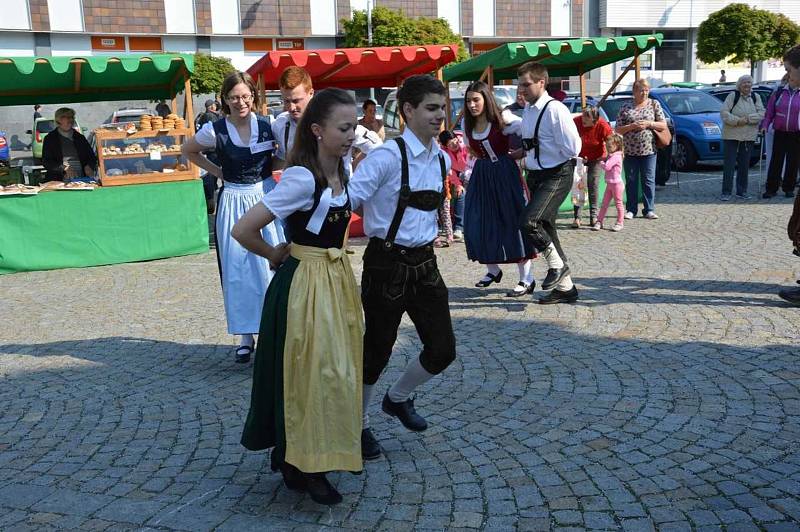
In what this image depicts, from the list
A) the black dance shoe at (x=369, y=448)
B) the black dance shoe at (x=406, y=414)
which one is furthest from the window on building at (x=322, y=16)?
the black dance shoe at (x=369, y=448)

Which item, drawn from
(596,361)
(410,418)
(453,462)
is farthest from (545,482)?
(596,361)

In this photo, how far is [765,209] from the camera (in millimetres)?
11852

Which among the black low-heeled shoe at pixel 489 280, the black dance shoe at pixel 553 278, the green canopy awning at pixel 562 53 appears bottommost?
the black low-heeled shoe at pixel 489 280

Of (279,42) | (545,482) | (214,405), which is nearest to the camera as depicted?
(545,482)

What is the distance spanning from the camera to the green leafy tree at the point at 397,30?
117 feet

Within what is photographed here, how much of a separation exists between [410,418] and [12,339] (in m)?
4.02

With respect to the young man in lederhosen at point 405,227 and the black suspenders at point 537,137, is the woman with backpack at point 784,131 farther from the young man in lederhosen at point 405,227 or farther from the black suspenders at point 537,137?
the young man in lederhosen at point 405,227

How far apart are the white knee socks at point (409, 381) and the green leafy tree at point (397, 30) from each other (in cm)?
3238

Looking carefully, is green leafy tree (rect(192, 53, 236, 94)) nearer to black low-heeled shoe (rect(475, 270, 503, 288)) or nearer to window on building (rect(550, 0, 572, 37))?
window on building (rect(550, 0, 572, 37))

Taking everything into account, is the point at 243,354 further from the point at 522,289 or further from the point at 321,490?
the point at 522,289

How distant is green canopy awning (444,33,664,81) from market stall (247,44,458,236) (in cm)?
71

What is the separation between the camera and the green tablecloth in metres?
9.62

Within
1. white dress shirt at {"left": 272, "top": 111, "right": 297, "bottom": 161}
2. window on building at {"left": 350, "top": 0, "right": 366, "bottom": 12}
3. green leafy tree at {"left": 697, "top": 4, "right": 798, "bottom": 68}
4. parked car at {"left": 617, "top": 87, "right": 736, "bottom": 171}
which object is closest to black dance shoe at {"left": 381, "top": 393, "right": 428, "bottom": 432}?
white dress shirt at {"left": 272, "top": 111, "right": 297, "bottom": 161}

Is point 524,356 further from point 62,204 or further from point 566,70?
point 566,70
